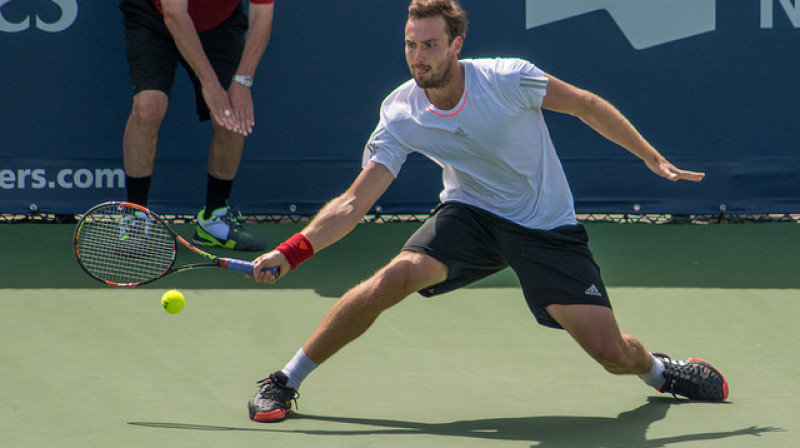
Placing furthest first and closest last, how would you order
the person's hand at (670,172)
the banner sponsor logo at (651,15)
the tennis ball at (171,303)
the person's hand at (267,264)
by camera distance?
the banner sponsor logo at (651,15) < the tennis ball at (171,303) < the person's hand at (670,172) < the person's hand at (267,264)

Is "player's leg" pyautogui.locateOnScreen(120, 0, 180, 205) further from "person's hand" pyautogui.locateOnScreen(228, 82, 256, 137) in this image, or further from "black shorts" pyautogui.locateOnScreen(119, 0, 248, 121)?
"person's hand" pyautogui.locateOnScreen(228, 82, 256, 137)

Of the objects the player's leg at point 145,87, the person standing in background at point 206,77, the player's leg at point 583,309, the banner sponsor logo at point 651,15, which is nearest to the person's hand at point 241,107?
the person standing in background at point 206,77

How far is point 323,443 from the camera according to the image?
3410 mm

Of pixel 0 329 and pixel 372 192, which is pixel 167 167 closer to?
pixel 0 329

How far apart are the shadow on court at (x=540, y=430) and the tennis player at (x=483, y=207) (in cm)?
17

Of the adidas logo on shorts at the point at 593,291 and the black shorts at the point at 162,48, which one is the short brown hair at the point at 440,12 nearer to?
the adidas logo on shorts at the point at 593,291

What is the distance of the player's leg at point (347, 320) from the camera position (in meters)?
3.66

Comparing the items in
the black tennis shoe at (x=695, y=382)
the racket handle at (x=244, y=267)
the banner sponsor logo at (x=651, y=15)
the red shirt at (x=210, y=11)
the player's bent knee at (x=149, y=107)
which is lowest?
the black tennis shoe at (x=695, y=382)

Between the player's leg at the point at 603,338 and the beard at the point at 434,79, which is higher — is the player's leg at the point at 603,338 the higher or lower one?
the lower one

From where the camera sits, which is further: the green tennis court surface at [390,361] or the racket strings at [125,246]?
the racket strings at [125,246]

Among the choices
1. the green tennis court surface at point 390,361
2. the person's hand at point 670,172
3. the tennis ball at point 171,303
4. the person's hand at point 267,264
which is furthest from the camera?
the tennis ball at point 171,303

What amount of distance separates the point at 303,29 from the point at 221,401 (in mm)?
3229

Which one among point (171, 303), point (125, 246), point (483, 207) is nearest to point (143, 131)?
point (125, 246)

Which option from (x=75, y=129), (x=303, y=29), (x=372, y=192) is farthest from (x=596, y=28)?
(x=372, y=192)
